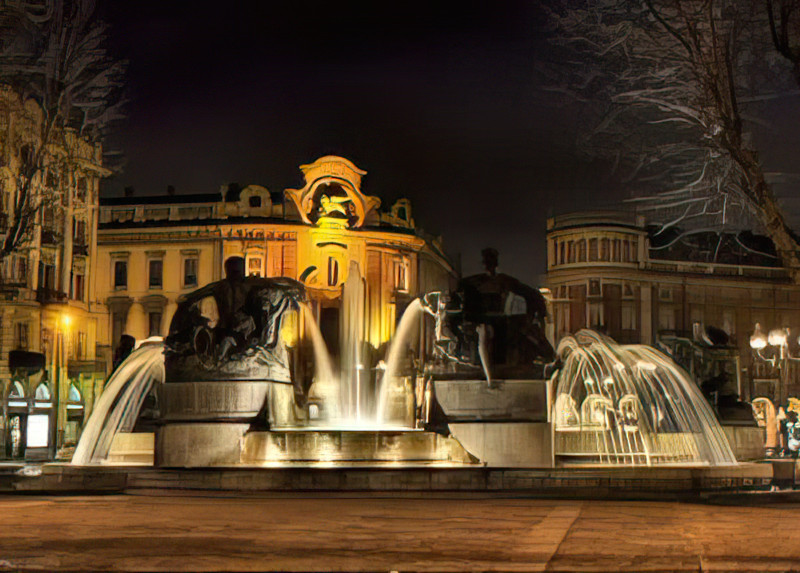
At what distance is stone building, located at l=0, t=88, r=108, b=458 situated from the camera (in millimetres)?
38466

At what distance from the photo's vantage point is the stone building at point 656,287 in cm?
7944

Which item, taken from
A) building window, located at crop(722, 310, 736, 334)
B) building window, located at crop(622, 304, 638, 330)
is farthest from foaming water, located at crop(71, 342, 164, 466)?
building window, located at crop(722, 310, 736, 334)

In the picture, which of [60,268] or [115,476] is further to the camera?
[60,268]

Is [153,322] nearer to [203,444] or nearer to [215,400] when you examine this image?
[215,400]

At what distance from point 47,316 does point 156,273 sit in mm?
16487

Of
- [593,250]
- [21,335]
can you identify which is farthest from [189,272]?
[593,250]

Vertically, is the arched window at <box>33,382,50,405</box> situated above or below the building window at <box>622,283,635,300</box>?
below

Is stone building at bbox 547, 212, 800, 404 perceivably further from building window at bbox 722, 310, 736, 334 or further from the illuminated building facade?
the illuminated building facade

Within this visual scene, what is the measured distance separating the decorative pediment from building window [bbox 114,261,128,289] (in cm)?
1000

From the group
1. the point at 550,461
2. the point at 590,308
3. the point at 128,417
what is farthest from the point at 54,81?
the point at 590,308

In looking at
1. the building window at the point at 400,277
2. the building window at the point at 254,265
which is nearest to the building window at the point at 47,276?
the building window at the point at 254,265

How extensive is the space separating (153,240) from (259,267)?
625cm

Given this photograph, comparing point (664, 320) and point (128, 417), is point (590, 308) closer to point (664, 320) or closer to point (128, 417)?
point (664, 320)

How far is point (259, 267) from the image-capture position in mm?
66438
